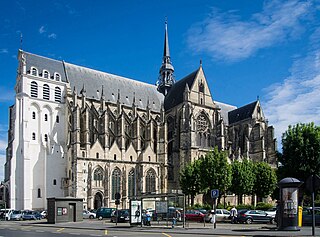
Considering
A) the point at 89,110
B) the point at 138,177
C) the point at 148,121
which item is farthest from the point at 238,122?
the point at 89,110

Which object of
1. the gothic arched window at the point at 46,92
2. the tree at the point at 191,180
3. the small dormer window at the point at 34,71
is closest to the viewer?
the tree at the point at 191,180

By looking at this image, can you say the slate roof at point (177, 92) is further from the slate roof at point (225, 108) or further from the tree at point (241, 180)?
the tree at point (241, 180)

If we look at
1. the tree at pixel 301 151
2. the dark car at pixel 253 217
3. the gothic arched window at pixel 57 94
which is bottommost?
the dark car at pixel 253 217

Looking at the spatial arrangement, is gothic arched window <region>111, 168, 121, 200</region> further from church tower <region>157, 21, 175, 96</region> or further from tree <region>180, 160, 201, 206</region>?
church tower <region>157, 21, 175, 96</region>

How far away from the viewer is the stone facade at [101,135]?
54.8 metres

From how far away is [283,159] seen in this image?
43.2 metres

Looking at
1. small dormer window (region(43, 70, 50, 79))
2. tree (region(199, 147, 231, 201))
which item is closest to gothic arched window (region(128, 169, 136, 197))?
tree (region(199, 147, 231, 201))

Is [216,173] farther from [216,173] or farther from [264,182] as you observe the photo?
[264,182]

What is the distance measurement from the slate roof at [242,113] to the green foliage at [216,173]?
25298mm

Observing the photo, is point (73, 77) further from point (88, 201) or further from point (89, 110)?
point (88, 201)

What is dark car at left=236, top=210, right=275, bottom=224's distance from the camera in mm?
31219

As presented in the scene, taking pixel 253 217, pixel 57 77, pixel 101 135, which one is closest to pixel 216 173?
pixel 253 217

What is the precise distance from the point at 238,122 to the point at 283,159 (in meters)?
32.6

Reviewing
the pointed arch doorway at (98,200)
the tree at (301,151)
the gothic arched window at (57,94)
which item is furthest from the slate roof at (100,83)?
the tree at (301,151)
